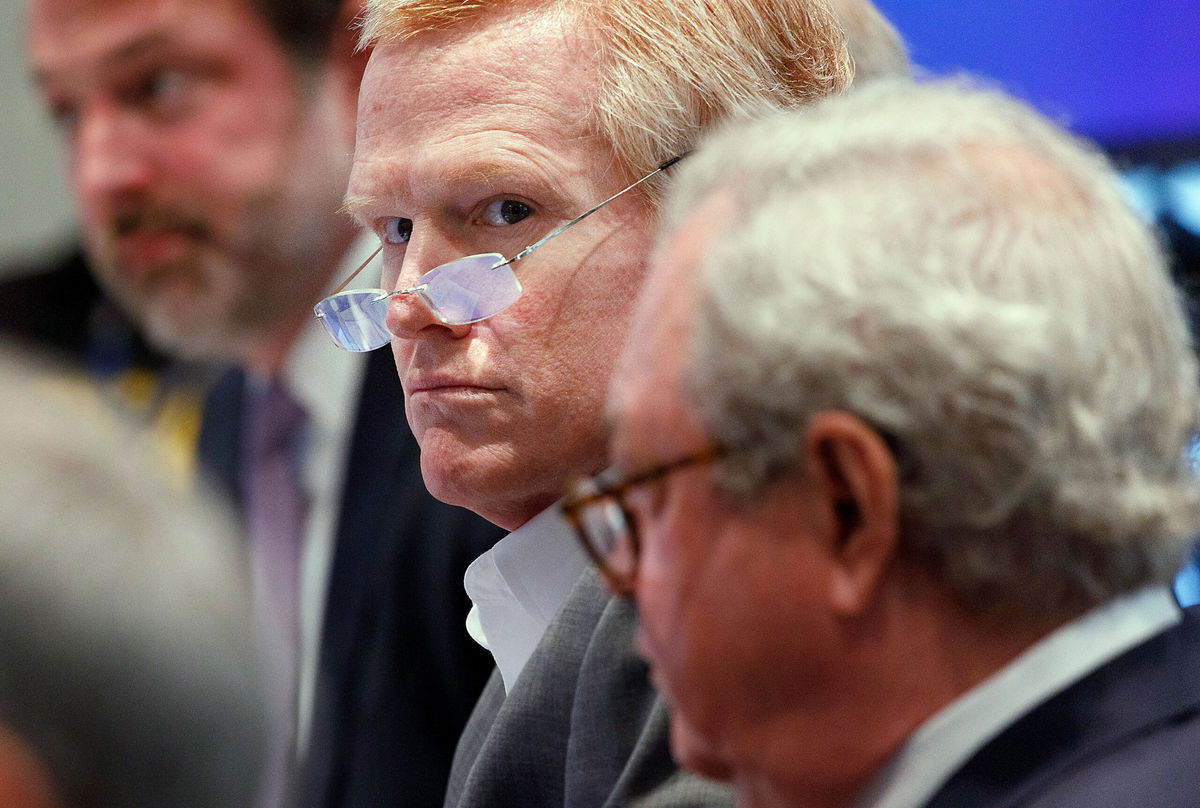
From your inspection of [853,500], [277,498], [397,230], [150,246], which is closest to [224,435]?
[277,498]

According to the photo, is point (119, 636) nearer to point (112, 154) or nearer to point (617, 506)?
point (617, 506)

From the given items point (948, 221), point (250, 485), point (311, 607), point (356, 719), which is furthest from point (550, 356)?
point (250, 485)

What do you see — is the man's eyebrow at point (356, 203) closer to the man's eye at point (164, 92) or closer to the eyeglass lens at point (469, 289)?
the eyeglass lens at point (469, 289)

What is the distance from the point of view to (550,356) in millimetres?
1356

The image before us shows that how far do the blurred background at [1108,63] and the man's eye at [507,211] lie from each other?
1.45 meters

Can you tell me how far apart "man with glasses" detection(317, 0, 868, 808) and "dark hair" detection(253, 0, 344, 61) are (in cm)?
128

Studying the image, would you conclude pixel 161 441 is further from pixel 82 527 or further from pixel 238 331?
pixel 82 527

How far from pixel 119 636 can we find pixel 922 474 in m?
0.47

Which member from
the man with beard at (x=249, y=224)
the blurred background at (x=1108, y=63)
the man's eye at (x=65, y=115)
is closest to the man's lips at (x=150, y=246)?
the man with beard at (x=249, y=224)

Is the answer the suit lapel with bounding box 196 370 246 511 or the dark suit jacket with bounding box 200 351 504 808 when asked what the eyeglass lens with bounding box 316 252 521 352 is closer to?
the dark suit jacket with bounding box 200 351 504 808

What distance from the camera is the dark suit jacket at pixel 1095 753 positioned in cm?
86

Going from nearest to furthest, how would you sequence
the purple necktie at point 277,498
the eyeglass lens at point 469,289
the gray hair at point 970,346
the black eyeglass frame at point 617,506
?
1. the gray hair at point 970,346
2. the black eyeglass frame at point 617,506
3. the eyeglass lens at point 469,289
4. the purple necktie at point 277,498

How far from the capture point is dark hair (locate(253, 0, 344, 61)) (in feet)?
8.51

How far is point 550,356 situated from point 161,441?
1646 mm
